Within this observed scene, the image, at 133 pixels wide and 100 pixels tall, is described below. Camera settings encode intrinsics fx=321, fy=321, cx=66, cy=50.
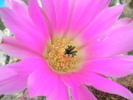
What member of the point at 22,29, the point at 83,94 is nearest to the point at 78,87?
the point at 83,94

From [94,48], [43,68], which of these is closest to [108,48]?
[94,48]

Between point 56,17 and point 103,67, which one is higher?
point 56,17

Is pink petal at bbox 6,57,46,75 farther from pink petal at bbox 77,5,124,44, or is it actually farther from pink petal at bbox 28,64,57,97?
pink petal at bbox 77,5,124,44

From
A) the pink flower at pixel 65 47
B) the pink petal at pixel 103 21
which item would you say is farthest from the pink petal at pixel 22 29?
the pink petal at pixel 103 21

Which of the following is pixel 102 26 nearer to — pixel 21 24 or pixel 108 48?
pixel 108 48

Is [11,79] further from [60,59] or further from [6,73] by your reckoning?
[60,59]

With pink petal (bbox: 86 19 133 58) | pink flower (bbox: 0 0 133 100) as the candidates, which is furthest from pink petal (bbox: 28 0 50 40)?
pink petal (bbox: 86 19 133 58)

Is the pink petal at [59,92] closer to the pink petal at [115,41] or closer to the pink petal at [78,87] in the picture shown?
the pink petal at [78,87]
